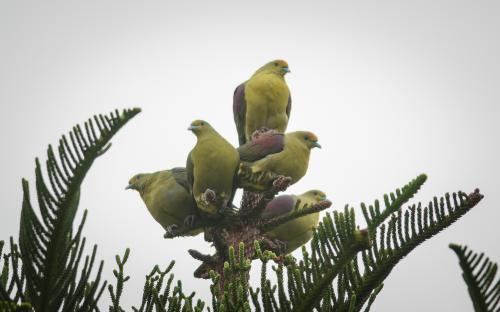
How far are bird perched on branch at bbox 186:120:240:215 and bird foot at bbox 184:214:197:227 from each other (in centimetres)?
16

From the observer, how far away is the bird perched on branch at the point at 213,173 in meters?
3.93

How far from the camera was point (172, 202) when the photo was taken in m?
4.14

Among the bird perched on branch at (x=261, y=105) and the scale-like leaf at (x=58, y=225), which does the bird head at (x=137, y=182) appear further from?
the scale-like leaf at (x=58, y=225)

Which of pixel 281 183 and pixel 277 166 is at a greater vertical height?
pixel 277 166

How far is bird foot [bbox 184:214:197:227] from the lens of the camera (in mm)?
4090

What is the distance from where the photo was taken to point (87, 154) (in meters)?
1.82

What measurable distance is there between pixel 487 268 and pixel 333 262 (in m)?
0.88

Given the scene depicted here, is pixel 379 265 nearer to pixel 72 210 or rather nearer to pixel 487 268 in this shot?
pixel 487 268

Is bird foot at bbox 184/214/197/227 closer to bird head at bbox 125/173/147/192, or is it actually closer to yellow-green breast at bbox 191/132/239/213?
yellow-green breast at bbox 191/132/239/213

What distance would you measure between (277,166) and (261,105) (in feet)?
3.44

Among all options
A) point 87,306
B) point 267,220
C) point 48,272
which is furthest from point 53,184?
point 267,220

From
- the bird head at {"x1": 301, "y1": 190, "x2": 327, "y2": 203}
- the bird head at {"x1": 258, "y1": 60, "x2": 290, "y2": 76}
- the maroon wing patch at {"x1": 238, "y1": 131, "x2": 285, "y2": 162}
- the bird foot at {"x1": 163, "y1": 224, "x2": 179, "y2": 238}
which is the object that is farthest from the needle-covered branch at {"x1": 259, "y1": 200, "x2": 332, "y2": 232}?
the bird head at {"x1": 258, "y1": 60, "x2": 290, "y2": 76}

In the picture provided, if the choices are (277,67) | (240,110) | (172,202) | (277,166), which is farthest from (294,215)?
(277,67)

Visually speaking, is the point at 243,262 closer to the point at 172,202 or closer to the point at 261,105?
Answer: the point at 172,202
